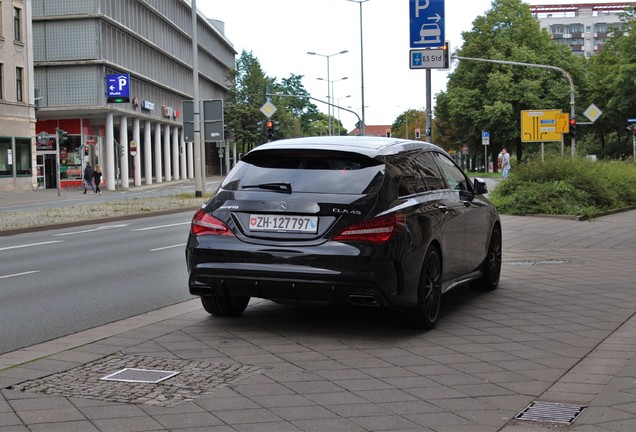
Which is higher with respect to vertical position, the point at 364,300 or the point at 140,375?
the point at 364,300

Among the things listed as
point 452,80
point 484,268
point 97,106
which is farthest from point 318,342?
point 452,80

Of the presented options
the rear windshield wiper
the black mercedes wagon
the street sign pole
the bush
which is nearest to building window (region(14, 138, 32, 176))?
the bush

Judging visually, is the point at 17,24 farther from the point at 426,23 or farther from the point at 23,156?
the point at 426,23

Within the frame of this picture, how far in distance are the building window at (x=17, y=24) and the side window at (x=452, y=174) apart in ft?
151

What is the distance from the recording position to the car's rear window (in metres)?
6.79

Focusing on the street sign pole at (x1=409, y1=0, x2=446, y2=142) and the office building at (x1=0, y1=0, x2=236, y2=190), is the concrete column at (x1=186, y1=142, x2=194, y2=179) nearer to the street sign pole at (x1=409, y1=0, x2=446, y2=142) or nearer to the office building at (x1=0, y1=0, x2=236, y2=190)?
the office building at (x1=0, y1=0, x2=236, y2=190)

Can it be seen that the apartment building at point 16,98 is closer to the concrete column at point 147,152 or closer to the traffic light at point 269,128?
the traffic light at point 269,128

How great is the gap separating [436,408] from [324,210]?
7.23 feet

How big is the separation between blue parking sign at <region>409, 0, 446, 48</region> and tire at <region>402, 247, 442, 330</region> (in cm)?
727

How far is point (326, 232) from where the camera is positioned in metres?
6.56

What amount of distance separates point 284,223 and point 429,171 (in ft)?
5.97

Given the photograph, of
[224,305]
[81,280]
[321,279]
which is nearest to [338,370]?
[321,279]

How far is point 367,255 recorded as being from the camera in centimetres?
646

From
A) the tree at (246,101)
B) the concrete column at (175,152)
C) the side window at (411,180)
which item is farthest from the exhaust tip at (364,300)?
the tree at (246,101)
